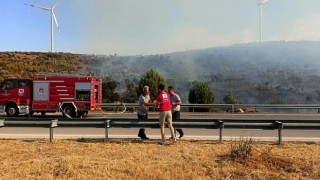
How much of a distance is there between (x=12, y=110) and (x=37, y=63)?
139ft

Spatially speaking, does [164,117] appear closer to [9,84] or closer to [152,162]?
[152,162]

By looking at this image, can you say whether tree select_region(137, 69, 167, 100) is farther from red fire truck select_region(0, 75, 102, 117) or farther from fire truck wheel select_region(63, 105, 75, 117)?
fire truck wheel select_region(63, 105, 75, 117)

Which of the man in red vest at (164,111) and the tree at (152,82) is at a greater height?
the tree at (152,82)

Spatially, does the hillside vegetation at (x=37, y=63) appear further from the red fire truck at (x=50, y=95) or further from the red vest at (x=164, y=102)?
the red vest at (x=164, y=102)

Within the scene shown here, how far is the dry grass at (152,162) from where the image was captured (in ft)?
28.8

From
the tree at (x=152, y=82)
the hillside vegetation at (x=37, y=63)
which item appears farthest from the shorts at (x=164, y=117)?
the hillside vegetation at (x=37, y=63)

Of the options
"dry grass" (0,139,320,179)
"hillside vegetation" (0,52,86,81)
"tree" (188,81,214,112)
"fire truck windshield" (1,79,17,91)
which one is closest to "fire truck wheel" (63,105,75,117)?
"fire truck windshield" (1,79,17,91)

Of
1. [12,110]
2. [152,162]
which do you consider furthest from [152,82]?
[152,162]

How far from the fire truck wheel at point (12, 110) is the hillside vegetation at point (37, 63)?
92.2 ft

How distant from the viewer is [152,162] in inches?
374

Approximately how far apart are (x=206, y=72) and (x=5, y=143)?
48.9 metres

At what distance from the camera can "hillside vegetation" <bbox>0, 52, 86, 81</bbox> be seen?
58.4 meters

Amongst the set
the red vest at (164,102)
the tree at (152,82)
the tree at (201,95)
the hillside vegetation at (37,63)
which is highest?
the hillside vegetation at (37,63)

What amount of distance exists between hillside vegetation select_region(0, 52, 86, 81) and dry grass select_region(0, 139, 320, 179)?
45.8m
